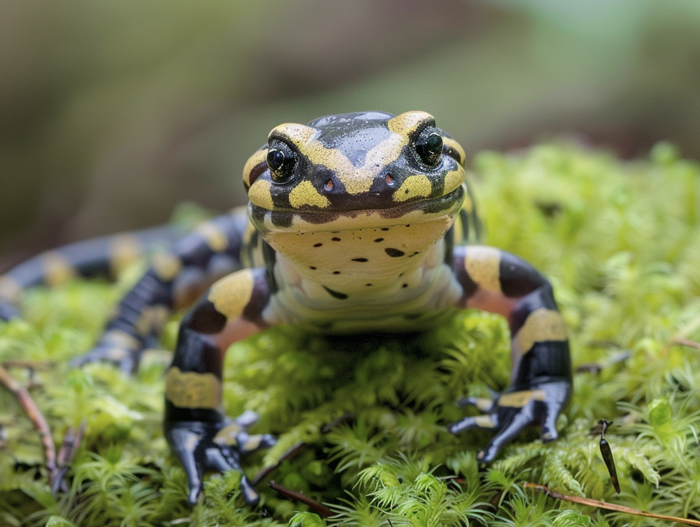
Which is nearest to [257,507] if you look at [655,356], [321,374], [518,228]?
[321,374]

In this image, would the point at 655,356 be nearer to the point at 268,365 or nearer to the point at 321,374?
the point at 321,374

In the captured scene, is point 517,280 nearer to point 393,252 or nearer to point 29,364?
point 393,252

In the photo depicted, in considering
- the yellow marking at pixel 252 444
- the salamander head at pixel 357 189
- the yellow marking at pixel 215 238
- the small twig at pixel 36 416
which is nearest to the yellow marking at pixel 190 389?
the yellow marking at pixel 252 444

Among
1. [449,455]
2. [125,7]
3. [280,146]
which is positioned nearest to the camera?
[280,146]

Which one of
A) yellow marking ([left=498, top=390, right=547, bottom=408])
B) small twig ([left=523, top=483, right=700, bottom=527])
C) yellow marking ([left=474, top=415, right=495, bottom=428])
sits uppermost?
yellow marking ([left=498, top=390, right=547, bottom=408])

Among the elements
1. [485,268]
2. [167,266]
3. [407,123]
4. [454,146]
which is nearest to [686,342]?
[485,268]

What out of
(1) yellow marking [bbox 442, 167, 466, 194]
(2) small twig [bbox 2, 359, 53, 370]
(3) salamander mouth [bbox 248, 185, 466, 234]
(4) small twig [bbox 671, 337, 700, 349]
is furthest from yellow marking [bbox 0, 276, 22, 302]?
(4) small twig [bbox 671, 337, 700, 349]

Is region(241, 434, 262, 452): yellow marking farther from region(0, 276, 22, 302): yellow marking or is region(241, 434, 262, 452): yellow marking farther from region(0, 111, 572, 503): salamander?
region(0, 276, 22, 302): yellow marking
